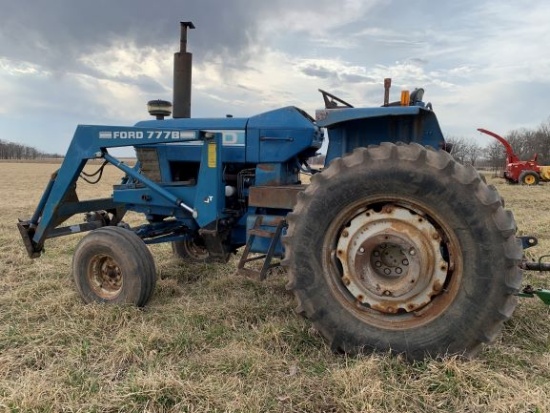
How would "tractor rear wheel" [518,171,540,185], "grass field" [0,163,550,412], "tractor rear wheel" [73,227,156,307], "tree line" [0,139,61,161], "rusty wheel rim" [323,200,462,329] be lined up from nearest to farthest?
"grass field" [0,163,550,412] → "rusty wheel rim" [323,200,462,329] → "tractor rear wheel" [73,227,156,307] → "tractor rear wheel" [518,171,540,185] → "tree line" [0,139,61,161]

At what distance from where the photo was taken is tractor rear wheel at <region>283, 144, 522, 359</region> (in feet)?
9.10

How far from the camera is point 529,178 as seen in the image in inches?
882

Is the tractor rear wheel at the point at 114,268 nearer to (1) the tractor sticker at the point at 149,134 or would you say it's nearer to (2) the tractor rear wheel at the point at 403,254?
(1) the tractor sticker at the point at 149,134

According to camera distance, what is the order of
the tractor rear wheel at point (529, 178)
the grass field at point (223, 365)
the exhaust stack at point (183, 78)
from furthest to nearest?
the tractor rear wheel at point (529, 178), the exhaust stack at point (183, 78), the grass field at point (223, 365)

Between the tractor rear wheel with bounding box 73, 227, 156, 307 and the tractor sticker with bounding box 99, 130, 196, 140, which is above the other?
the tractor sticker with bounding box 99, 130, 196, 140

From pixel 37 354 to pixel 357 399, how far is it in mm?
2220

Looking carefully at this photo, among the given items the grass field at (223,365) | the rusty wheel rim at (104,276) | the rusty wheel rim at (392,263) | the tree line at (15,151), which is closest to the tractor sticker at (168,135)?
the rusty wheel rim at (104,276)

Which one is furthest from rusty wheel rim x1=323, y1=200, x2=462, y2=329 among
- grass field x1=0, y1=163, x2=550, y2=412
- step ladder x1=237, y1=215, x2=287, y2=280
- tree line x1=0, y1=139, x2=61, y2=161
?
tree line x1=0, y1=139, x2=61, y2=161

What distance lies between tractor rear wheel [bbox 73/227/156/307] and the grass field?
15 cm

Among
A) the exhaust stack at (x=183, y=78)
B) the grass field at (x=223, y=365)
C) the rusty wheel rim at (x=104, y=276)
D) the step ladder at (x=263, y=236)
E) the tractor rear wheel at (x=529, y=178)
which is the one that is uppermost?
the exhaust stack at (x=183, y=78)

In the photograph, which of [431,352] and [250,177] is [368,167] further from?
[250,177]

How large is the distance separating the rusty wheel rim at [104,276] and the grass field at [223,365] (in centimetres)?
24

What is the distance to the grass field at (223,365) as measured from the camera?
2.59 meters

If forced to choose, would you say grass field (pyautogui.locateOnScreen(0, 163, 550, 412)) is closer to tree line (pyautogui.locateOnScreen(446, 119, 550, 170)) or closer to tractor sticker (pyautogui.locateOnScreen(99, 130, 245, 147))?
tractor sticker (pyautogui.locateOnScreen(99, 130, 245, 147))
